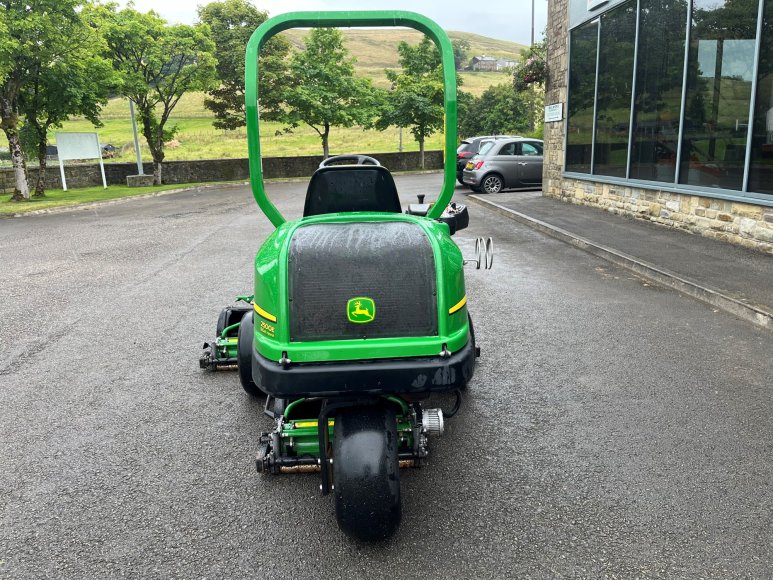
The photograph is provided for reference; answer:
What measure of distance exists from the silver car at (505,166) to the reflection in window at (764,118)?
10.6 m

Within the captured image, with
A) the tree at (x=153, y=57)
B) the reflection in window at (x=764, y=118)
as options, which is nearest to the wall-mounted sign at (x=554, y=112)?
the reflection in window at (x=764, y=118)

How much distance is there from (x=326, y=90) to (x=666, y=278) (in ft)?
92.8

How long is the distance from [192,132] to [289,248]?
187ft

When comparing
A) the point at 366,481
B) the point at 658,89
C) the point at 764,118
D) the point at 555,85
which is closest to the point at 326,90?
the point at 555,85

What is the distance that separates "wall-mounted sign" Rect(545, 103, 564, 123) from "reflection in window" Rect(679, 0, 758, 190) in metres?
5.38

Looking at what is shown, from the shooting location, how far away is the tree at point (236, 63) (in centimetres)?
3506

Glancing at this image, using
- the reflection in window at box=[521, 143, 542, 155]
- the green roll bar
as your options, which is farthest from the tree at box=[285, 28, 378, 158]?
the green roll bar

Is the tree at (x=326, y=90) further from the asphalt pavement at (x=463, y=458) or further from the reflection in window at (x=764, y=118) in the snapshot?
the asphalt pavement at (x=463, y=458)

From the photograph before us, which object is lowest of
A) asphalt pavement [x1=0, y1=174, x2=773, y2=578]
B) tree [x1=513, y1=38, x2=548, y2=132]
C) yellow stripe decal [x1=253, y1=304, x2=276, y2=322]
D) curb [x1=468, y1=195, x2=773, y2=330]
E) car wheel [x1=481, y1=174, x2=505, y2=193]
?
asphalt pavement [x1=0, y1=174, x2=773, y2=578]

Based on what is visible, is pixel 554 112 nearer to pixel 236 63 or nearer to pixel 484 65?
pixel 236 63

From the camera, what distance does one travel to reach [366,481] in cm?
276

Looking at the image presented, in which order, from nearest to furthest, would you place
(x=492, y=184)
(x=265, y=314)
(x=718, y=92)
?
(x=265, y=314), (x=718, y=92), (x=492, y=184)

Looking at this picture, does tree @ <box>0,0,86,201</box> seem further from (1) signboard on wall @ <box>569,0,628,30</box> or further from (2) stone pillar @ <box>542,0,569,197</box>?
(1) signboard on wall @ <box>569,0,628,30</box>

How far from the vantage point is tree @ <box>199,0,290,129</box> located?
35062mm
